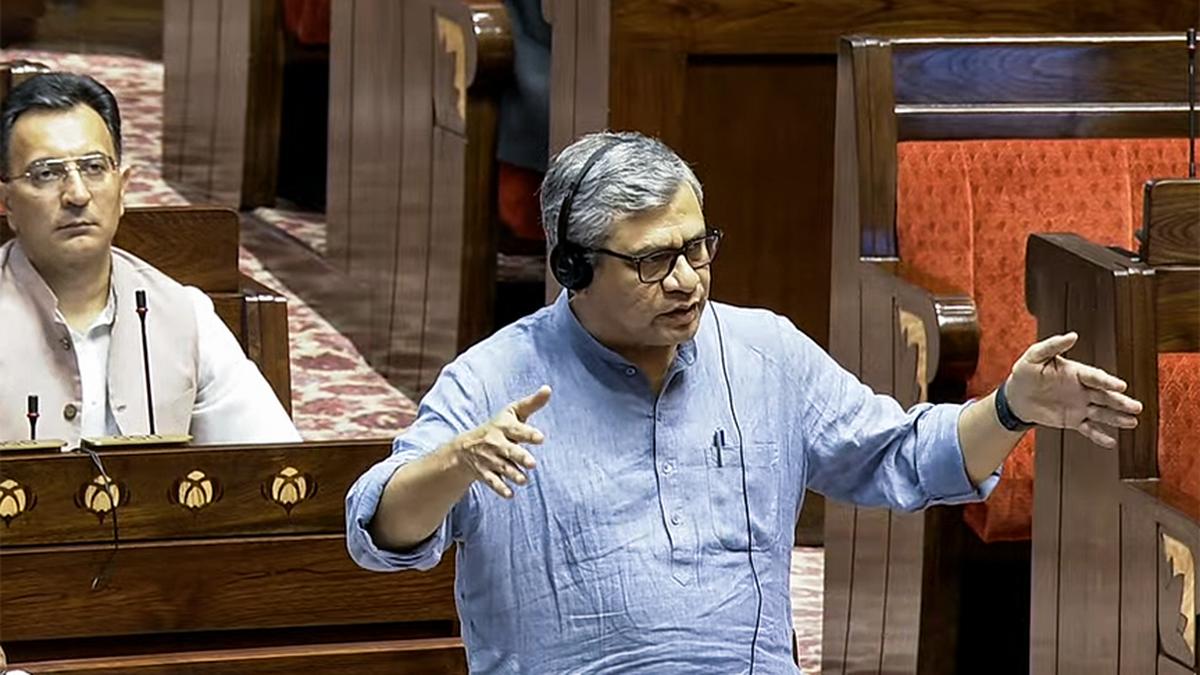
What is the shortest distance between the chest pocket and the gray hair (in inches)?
9.2

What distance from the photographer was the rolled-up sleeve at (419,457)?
7.50ft

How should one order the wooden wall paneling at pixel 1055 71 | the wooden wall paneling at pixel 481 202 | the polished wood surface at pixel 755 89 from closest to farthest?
the wooden wall paneling at pixel 1055 71
the polished wood surface at pixel 755 89
the wooden wall paneling at pixel 481 202

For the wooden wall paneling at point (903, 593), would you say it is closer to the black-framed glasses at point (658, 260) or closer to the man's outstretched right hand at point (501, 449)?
the black-framed glasses at point (658, 260)

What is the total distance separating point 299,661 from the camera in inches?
112

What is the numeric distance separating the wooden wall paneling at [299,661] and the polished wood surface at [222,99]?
2.87 metres

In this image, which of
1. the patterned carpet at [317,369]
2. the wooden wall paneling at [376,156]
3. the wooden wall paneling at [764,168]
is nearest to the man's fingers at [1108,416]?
the wooden wall paneling at [764,168]

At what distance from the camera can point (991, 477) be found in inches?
96.0

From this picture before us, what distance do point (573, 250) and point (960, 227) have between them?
127cm

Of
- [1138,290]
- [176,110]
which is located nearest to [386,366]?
[176,110]

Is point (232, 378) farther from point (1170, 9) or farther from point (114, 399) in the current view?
point (1170, 9)

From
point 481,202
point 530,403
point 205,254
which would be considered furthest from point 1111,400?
point 481,202

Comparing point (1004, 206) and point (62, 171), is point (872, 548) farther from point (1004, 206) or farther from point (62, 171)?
point (62, 171)

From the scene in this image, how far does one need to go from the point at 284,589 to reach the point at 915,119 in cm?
121

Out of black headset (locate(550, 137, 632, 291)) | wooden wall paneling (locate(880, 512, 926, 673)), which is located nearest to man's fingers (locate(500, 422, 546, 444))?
black headset (locate(550, 137, 632, 291))
